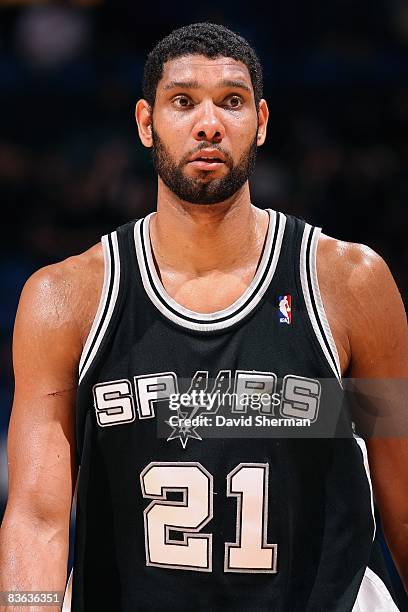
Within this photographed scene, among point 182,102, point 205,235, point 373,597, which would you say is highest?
point 182,102

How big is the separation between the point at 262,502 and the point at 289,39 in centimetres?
479

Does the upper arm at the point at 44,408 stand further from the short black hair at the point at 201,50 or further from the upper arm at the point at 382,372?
the upper arm at the point at 382,372

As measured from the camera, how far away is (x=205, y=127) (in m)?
3.27

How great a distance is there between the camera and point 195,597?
333 cm

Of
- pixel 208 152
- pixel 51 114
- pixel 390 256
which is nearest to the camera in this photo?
pixel 208 152

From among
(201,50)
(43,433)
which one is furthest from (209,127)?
(43,433)

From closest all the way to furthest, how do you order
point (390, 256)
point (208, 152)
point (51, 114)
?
point (208, 152), point (390, 256), point (51, 114)

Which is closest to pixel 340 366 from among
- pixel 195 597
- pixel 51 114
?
pixel 195 597

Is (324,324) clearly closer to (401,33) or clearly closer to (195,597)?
(195,597)

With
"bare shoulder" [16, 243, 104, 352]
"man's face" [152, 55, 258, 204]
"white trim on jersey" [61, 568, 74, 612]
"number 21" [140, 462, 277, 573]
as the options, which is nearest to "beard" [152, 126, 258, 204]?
"man's face" [152, 55, 258, 204]

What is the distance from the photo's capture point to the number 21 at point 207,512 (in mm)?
3303

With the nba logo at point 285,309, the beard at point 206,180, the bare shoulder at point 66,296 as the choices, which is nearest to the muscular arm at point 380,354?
the nba logo at point 285,309

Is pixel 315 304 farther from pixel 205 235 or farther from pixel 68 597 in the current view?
pixel 68 597

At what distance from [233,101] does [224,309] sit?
2.00 feet
